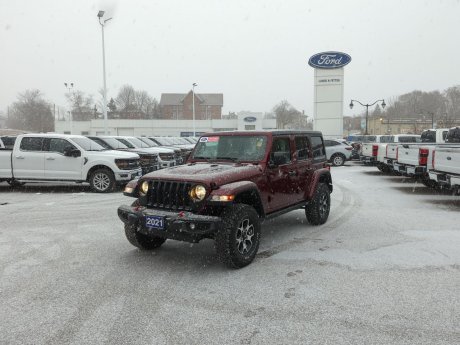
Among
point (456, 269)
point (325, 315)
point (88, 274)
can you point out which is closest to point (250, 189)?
point (325, 315)

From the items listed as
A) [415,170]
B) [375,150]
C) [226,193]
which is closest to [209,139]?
[226,193]

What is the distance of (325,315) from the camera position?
3752 millimetres

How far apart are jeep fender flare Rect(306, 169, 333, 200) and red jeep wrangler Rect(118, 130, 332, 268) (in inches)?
1.4

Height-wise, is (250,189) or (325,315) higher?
(250,189)

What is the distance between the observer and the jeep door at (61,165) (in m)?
11.7

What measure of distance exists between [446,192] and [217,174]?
9.57m

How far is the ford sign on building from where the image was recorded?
115 feet

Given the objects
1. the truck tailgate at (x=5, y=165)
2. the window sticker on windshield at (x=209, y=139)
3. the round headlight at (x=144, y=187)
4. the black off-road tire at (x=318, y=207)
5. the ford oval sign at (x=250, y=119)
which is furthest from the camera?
A: the ford oval sign at (x=250, y=119)

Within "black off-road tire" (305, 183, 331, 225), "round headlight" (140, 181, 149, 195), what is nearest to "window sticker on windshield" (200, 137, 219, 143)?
"round headlight" (140, 181, 149, 195)

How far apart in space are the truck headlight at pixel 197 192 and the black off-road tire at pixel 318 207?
9.78 ft

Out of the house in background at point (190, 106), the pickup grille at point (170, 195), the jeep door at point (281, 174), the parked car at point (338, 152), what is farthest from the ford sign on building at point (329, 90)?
the house in background at point (190, 106)

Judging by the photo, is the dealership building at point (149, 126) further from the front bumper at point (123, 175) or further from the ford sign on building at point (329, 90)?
the front bumper at point (123, 175)

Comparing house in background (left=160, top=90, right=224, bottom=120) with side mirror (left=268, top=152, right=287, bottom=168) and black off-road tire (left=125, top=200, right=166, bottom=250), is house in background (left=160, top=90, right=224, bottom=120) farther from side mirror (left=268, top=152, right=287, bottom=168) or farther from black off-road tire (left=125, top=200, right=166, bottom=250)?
black off-road tire (left=125, top=200, right=166, bottom=250)

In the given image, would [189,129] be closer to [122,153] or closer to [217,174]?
[122,153]
